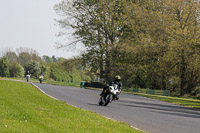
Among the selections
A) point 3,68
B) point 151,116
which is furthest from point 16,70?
point 151,116

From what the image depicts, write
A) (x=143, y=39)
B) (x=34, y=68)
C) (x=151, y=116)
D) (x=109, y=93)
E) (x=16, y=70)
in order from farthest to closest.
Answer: (x=34, y=68)
(x=16, y=70)
(x=143, y=39)
(x=109, y=93)
(x=151, y=116)

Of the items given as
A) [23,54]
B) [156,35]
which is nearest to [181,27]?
[156,35]

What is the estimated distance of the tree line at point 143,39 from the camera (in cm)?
5203

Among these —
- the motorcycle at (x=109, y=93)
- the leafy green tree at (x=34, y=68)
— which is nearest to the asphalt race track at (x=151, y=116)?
the motorcycle at (x=109, y=93)

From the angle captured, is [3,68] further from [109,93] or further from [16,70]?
[109,93]

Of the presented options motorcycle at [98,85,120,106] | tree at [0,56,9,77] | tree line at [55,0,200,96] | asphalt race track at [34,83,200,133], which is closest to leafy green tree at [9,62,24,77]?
tree at [0,56,9,77]

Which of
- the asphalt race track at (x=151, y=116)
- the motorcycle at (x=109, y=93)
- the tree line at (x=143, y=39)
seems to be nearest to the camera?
the asphalt race track at (x=151, y=116)

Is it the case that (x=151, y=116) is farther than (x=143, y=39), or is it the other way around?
(x=143, y=39)

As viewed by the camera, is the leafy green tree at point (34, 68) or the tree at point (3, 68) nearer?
the tree at point (3, 68)

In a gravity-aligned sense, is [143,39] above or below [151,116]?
above

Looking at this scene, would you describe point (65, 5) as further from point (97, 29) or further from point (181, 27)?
point (181, 27)

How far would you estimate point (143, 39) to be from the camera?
179 ft

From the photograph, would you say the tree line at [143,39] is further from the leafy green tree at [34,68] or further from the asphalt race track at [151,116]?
Result: the leafy green tree at [34,68]

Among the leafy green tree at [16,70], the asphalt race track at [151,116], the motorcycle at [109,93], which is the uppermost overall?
the leafy green tree at [16,70]
